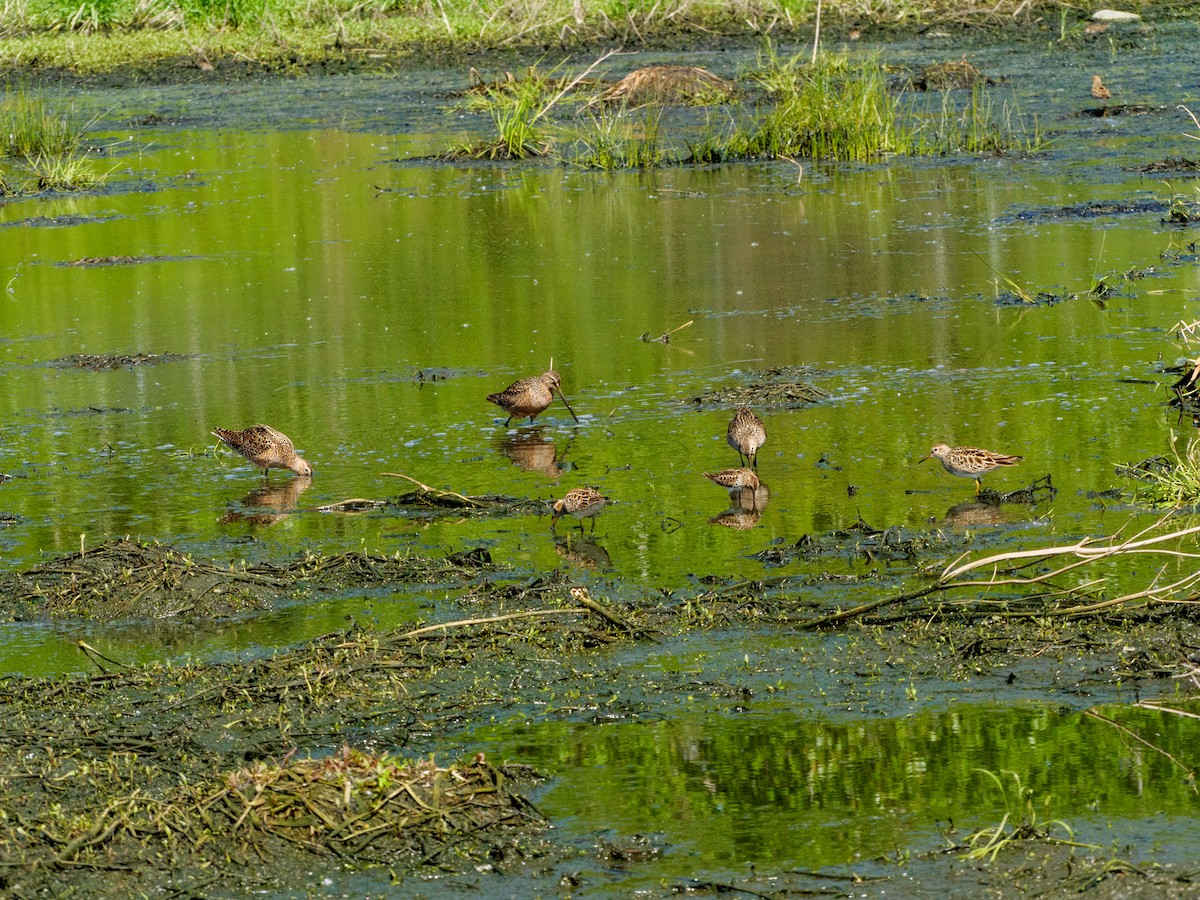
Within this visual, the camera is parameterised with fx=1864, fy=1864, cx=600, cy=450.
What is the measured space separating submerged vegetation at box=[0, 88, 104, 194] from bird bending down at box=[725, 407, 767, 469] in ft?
42.7

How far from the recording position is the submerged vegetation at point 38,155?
65.0 feet

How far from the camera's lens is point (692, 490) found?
Answer: 8.38 meters

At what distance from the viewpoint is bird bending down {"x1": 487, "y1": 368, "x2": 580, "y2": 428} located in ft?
31.5

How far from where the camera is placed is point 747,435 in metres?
8.46

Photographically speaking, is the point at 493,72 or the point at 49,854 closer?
the point at 49,854

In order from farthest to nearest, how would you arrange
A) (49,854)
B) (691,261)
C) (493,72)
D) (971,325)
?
1. (493,72)
2. (691,261)
3. (971,325)
4. (49,854)

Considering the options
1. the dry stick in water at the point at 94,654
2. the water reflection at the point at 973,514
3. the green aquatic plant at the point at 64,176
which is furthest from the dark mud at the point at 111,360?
the green aquatic plant at the point at 64,176

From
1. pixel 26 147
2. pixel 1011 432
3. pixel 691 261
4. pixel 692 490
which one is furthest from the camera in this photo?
pixel 26 147

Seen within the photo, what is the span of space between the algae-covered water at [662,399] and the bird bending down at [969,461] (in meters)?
0.12

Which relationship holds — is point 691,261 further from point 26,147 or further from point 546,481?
point 26,147

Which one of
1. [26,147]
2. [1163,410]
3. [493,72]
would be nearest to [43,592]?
[1163,410]

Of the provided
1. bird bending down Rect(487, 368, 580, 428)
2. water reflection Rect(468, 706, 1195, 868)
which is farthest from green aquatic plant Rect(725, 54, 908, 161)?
water reflection Rect(468, 706, 1195, 868)

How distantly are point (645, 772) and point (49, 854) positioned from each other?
1.62 meters

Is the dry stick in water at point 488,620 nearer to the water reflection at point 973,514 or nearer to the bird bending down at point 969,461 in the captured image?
the water reflection at point 973,514
